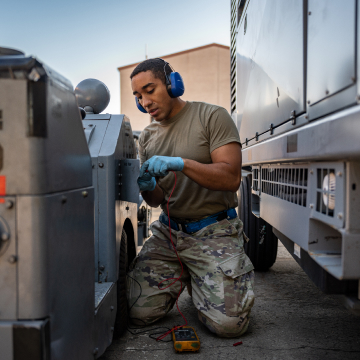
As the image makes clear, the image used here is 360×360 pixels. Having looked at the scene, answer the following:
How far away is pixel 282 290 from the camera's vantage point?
2.89m

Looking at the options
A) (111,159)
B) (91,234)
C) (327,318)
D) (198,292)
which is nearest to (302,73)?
(111,159)

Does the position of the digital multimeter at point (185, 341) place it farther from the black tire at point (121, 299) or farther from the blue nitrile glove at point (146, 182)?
the blue nitrile glove at point (146, 182)

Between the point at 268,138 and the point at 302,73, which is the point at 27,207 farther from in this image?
the point at 268,138

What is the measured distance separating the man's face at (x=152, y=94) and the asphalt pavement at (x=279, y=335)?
133 centimetres

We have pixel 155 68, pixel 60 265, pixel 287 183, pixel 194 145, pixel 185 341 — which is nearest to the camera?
pixel 60 265

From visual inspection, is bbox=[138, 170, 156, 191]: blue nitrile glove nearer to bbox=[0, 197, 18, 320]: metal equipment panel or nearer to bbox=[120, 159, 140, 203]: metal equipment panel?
bbox=[120, 159, 140, 203]: metal equipment panel

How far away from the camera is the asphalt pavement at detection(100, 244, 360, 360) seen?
1.90 m

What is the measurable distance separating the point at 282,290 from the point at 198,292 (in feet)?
3.01

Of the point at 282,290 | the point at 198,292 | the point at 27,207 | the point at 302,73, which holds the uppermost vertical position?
the point at 302,73

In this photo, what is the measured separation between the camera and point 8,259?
3.18 ft

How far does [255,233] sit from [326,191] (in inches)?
80.2

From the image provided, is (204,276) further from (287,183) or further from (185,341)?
(287,183)

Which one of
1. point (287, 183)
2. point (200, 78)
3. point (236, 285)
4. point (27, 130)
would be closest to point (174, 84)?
point (287, 183)

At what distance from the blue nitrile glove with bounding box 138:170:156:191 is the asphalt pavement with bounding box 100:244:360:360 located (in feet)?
2.75
